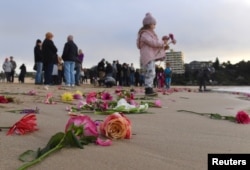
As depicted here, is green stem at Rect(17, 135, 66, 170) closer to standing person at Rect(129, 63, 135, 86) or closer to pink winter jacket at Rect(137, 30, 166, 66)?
pink winter jacket at Rect(137, 30, 166, 66)

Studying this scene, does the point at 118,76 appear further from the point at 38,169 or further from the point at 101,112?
the point at 38,169

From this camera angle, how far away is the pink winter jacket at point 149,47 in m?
9.37

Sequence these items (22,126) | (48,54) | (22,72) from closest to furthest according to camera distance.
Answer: (22,126), (48,54), (22,72)

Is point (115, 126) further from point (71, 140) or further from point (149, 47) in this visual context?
point (149, 47)

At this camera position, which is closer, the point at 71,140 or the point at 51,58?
the point at 71,140

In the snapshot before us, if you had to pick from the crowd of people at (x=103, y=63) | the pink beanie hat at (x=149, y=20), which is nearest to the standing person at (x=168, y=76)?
the crowd of people at (x=103, y=63)

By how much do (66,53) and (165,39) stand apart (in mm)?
5243

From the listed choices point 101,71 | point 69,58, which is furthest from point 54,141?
point 101,71

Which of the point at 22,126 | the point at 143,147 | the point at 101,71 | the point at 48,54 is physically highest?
the point at 48,54

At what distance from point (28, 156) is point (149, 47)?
24.4 feet

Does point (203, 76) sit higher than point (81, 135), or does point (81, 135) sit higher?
point (203, 76)

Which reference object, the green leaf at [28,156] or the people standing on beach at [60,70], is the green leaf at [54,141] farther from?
the people standing on beach at [60,70]

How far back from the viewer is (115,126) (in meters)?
2.70

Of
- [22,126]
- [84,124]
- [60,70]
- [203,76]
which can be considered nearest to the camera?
[84,124]
